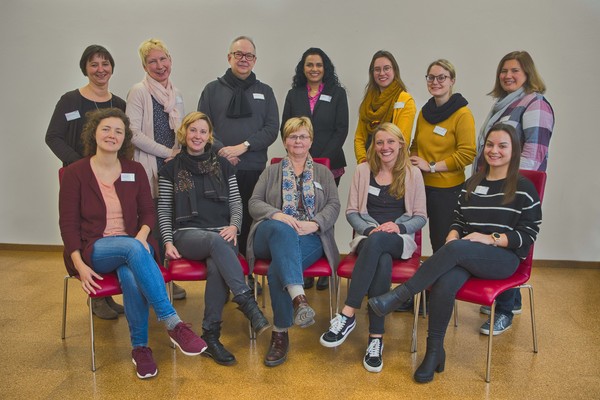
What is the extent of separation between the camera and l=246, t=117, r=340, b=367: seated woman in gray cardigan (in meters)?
2.63

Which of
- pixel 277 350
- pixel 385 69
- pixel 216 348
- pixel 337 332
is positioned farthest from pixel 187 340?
pixel 385 69

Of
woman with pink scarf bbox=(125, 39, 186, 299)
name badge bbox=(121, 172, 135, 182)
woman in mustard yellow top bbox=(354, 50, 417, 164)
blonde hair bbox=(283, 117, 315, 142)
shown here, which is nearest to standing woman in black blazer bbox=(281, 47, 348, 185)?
woman in mustard yellow top bbox=(354, 50, 417, 164)

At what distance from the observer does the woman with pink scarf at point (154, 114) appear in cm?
315

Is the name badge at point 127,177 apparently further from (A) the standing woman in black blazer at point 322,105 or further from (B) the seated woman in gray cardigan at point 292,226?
(A) the standing woman in black blazer at point 322,105

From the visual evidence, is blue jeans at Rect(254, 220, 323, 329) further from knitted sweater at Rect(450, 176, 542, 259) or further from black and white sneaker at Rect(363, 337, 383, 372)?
knitted sweater at Rect(450, 176, 542, 259)

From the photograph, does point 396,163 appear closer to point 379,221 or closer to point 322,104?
point 379,221

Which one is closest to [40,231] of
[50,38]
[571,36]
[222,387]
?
[50,38]

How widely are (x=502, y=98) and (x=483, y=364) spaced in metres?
1.63

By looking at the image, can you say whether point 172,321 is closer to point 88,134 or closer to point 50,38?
point 88,134

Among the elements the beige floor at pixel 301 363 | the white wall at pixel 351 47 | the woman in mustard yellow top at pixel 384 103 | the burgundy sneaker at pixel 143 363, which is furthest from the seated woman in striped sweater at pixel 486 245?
the white wall at pixel 351 47

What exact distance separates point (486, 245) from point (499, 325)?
0.80 meters

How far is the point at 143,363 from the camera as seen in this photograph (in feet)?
8.15

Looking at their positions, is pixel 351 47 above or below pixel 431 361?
above

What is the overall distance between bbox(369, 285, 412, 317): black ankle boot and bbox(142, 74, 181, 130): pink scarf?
5.53 ft
